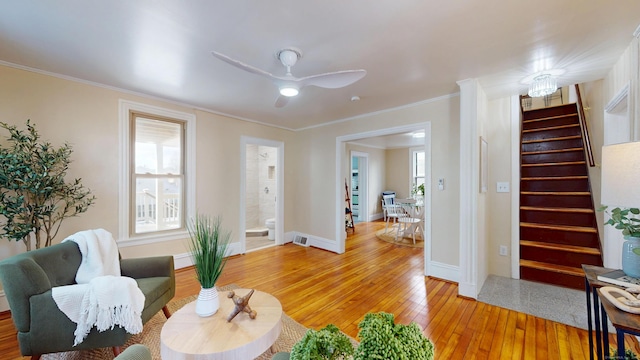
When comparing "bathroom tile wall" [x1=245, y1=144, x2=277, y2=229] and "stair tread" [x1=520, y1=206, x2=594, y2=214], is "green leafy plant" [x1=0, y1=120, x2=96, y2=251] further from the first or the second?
"stair tread" [x1=520, y1=206, x2=594, y2=214]

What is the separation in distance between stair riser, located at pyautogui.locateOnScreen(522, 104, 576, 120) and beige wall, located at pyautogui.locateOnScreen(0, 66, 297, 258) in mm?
5486

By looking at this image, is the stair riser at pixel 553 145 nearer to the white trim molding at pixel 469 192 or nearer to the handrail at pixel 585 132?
the handrail at pixel 585 132

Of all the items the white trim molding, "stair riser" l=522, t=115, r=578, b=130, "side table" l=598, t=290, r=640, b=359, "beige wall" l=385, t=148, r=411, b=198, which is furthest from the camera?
"beige wall" l=385, t=148, r=411, b=198

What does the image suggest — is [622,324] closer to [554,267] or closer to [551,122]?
[554,267]

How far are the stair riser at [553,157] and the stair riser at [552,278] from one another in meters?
1.81

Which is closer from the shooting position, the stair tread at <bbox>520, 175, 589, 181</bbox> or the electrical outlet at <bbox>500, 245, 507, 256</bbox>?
the electrical outlet at <bbox>500, 245, 507, 256</bbox>

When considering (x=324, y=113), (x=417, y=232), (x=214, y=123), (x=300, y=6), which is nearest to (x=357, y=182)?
(x=417, y=232)

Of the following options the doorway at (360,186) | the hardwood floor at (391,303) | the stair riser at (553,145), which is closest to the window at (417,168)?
the doorway at (360,186)

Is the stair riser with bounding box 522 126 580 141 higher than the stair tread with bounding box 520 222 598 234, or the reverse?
the stair riser with bounding box 522 126 580 141

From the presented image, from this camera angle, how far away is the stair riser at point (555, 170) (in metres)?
3.50

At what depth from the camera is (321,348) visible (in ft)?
2.16

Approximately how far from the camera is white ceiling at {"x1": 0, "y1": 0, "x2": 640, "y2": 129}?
1587 mm

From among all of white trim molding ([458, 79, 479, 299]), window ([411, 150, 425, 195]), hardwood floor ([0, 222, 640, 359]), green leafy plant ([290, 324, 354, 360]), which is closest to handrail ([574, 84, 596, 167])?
white trim molding ([458, 79, 479, 299])

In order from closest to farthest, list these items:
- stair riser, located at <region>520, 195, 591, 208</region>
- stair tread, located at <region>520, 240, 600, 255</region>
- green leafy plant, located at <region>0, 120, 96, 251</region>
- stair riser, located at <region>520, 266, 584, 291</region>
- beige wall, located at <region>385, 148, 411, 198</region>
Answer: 1. green leafy plant, located at <region>0, 120, 96, 251</region>
2. stair riser, located at <region>520, 266, 584, 291</region>
3. stair tread, located at <region>520, 240, 600, 255</region>
4. stair riser, located at <region>520, 195, 591, 208</region>
5. beige wall, located at <region>385, 148, 411, 198</region>
